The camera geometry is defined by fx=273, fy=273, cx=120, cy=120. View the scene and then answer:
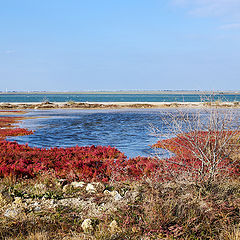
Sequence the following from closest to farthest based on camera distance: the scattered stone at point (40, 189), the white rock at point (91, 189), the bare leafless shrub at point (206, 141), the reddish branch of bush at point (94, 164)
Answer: the bare leafless shrub at point (206, 141)
the scattered stone at point (40, 189)
the white rock at point (91, 189)
the reddish branch of bush at point (94, 164)

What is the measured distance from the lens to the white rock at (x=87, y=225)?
4.54 metres

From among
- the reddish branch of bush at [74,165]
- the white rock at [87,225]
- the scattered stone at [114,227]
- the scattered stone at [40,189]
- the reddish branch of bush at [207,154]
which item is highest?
the reddish branch of bush at [207,154]

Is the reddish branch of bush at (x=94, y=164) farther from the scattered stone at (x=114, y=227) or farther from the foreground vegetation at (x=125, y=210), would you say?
the scattered stone at (x=114, y=227)

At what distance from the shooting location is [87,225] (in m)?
4.61

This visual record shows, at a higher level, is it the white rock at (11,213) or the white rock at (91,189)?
the white rock at (11,213)

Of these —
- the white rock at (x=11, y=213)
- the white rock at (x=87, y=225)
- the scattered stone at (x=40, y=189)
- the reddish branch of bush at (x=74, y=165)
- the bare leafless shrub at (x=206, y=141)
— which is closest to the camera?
the white rock at (x=87, y=225)

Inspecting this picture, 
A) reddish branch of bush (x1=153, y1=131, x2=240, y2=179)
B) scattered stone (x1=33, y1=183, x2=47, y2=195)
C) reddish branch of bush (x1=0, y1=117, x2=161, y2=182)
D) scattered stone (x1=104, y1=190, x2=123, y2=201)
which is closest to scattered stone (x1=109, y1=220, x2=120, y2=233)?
scattered stone (x1=104, y1=190, x2=123, y2=201)

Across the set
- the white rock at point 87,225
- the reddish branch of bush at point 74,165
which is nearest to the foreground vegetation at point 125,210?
the white rock at point 87,225

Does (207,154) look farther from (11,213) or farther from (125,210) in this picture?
(11,213)

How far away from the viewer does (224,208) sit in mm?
4668

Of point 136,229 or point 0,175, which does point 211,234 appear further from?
point 0,175

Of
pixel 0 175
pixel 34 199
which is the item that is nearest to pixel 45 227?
pixel 34 199

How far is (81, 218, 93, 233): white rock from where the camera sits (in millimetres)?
4542

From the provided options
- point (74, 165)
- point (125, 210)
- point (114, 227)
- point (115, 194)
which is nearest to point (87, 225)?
point (114, 227)
